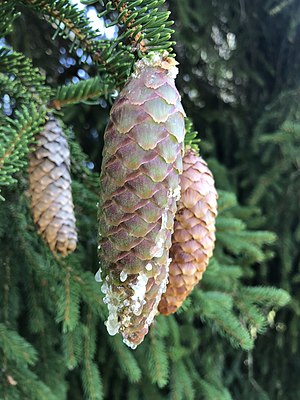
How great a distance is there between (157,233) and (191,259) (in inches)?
7.5

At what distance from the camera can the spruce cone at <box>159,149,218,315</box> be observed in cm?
68

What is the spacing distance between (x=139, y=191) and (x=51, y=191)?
28cm

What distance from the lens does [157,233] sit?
51cm

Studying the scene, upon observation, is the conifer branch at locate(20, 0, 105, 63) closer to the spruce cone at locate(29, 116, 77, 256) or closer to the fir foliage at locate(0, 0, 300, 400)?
the fir foliage at locate(0, 0, 300, 400)

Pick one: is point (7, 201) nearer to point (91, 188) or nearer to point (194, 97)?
point (91, 188)

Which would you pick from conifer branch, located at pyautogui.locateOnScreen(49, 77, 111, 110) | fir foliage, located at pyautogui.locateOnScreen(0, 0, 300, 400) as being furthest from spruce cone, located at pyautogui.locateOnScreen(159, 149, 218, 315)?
conifer branch, located at pyautogui.locateOnScreen(49, 77, 111, 110)

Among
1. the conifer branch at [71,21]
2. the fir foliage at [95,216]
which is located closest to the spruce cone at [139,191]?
the fir foliage at [95,216]

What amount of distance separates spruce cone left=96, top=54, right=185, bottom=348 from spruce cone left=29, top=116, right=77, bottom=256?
0.23 m

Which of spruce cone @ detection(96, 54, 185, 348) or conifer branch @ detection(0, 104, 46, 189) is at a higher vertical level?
conifer branch @ detection(0, 104, 46, 189)

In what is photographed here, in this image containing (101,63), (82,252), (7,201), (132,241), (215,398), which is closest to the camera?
(132,241)

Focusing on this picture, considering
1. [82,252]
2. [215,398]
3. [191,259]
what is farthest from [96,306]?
[215,398]

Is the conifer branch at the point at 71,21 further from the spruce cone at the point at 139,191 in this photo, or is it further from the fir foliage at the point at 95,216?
the spruce cone at the point at 139,191

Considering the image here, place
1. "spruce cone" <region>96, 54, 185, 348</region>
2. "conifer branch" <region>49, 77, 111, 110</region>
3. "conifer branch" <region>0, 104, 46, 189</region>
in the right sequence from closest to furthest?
"spruce cone" <region>96, 54, 185, 348</region>, "conifer branch" <region>0, 104, 46, 189</region>, "conifer branch" <region>49, 77, 111, 110</region>

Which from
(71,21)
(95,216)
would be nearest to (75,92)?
(71,21)
